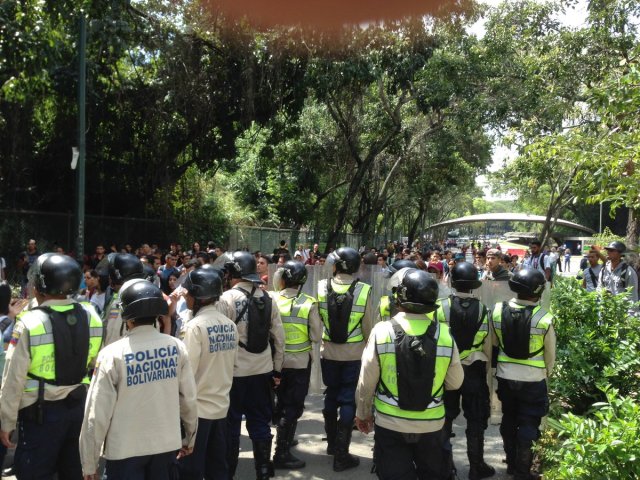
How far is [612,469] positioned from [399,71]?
52.0ft

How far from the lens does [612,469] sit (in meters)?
3.29

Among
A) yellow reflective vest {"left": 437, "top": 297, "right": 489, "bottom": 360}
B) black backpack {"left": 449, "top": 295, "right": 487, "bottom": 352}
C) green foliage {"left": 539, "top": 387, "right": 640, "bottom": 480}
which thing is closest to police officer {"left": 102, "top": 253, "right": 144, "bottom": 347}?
yellow reflective vest {"left": 437, "top": 297, "right": 489, "bottom": 360}

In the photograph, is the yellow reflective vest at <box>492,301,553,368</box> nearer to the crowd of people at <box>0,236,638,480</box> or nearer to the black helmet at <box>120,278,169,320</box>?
the crowd of people at <box>0,236,638,480</box>

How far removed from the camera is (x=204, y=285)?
15.1 feet

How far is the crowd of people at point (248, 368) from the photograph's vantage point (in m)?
3.68

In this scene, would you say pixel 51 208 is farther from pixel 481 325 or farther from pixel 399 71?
pixel 481 325

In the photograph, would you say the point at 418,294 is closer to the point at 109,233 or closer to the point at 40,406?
the point at 40,406

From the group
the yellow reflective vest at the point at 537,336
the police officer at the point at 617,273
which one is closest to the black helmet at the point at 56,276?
the yellow reflective vest at the point at 537,336

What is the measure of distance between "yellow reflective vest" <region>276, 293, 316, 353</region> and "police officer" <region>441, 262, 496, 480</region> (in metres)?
1.32

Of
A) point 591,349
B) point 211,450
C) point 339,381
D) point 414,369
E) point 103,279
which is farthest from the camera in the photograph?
point 103,279

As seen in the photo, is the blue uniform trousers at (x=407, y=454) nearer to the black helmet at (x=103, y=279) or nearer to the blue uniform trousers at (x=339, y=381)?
the blue uniform trousers at (x=339, y=381)

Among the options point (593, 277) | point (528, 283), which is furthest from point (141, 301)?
point (593, 277)

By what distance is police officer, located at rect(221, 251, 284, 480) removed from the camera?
5477mm

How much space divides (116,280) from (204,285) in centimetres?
120
